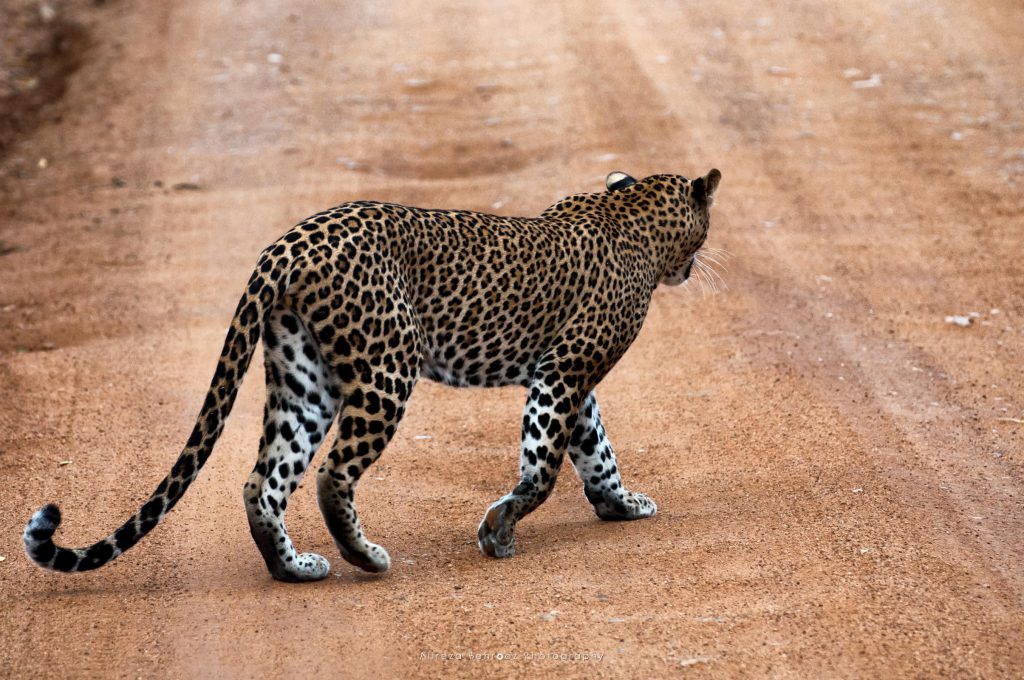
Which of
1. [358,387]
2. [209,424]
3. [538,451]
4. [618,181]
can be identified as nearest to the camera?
[209,424]

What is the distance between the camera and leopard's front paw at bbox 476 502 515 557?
611 centimetres

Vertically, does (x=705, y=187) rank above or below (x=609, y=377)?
above

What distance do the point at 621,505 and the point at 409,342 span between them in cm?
153

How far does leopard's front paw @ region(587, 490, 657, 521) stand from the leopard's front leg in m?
0.49

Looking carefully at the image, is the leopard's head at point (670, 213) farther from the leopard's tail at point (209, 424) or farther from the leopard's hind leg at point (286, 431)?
the leopard's tail at point (209, 424)

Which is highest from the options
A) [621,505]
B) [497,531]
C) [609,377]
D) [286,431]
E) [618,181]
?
[618,181]

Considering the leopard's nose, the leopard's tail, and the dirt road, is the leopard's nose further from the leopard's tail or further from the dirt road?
the leopard's tail

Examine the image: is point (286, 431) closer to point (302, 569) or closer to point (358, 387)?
point (358, 387)

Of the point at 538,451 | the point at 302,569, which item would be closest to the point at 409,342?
the point at 538,451

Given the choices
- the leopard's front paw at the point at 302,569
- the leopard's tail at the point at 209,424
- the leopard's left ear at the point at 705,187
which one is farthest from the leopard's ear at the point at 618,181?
the leopard's front paw at the point at 302,569

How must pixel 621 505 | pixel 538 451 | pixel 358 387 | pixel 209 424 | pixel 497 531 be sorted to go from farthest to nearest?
pixel 621 505 → pixel 538 451 → pixel 497 531 → pixel 358 387 → pixel 209 424

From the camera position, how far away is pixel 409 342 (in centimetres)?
586

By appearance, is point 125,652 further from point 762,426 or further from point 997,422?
point 997,422

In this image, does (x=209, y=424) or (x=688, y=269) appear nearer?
(x=209, y=424)
